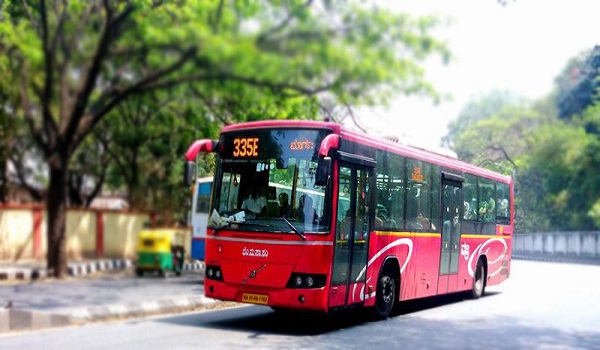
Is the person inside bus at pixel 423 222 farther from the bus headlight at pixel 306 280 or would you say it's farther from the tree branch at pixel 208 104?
the tree branch at pixel 208 104

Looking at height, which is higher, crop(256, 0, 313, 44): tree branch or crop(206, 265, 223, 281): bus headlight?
crop(256, 0, 313, 44): tree branch

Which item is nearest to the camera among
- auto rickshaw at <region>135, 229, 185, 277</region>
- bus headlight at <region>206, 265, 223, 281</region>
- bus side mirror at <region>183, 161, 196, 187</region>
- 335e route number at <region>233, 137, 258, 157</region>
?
bus side mirror at <region>183, 161, 196, 187</region>

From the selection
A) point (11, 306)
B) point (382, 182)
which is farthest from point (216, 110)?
point (11, 306)

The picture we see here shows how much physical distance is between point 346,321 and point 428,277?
2045 mm

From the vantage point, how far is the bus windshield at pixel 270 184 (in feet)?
30.0

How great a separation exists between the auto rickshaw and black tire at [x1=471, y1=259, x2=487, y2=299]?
6020mm

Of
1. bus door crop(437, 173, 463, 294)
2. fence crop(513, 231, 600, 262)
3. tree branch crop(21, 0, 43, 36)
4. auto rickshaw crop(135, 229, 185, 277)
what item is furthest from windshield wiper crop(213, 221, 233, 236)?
fence crop(513, 231, 600, 262)

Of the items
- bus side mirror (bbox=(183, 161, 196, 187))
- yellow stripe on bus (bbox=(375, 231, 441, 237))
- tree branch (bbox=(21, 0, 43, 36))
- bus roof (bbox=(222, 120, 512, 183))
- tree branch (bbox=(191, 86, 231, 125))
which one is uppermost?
tree branch (bbox=(21, 0, 43, 36))

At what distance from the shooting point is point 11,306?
10867mm

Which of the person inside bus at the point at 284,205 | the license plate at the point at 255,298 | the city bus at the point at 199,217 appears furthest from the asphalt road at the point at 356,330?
the city bus at the point at 199,217

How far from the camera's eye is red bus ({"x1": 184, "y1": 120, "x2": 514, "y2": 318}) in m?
9.14

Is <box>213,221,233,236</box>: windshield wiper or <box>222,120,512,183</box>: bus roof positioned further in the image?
<box>213,221,233,236</box>: windshield wiper

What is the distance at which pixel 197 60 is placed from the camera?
27.5 feet

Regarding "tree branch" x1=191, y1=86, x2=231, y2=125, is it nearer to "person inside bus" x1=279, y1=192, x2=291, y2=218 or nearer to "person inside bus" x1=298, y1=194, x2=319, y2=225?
"person inside bus" x1=279, y1=192, x2=291, y2=218
